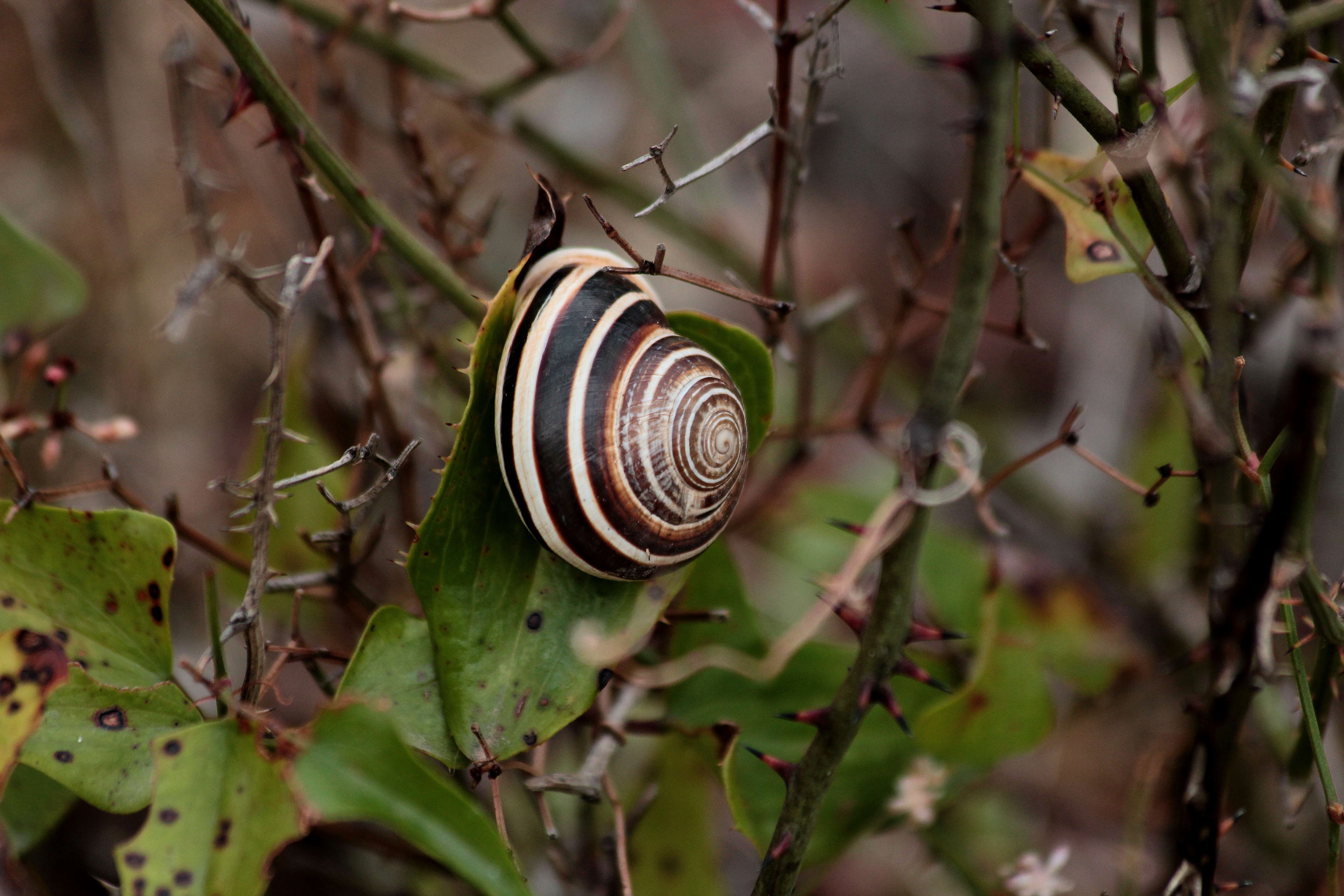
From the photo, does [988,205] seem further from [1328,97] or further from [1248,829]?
[1248,829]

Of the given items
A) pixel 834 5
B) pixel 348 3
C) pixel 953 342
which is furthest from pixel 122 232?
pixel 953 342

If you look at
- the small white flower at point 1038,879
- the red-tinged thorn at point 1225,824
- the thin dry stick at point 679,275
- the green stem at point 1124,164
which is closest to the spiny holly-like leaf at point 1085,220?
the green stem at point 1124,164

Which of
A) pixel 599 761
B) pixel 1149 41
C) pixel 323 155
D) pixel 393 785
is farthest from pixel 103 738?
pixel 1149 41

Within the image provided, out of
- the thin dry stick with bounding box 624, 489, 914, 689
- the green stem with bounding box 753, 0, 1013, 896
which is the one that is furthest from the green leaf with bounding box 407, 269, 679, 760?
the green stem with bounding box 753, 0, 1013, 896

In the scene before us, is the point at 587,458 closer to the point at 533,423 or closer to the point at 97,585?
the point at 533,423

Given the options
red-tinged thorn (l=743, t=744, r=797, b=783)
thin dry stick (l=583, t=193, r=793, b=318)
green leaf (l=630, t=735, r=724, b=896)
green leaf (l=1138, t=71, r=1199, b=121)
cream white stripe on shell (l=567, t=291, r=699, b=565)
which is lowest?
green leaf (l=630, t=735, r=724, b=896)

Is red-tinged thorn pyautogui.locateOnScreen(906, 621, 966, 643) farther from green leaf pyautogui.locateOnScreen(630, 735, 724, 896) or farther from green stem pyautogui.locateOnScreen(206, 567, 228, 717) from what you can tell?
green stem pyautogui.locateOnScreen(206, 567, 228, 717)
